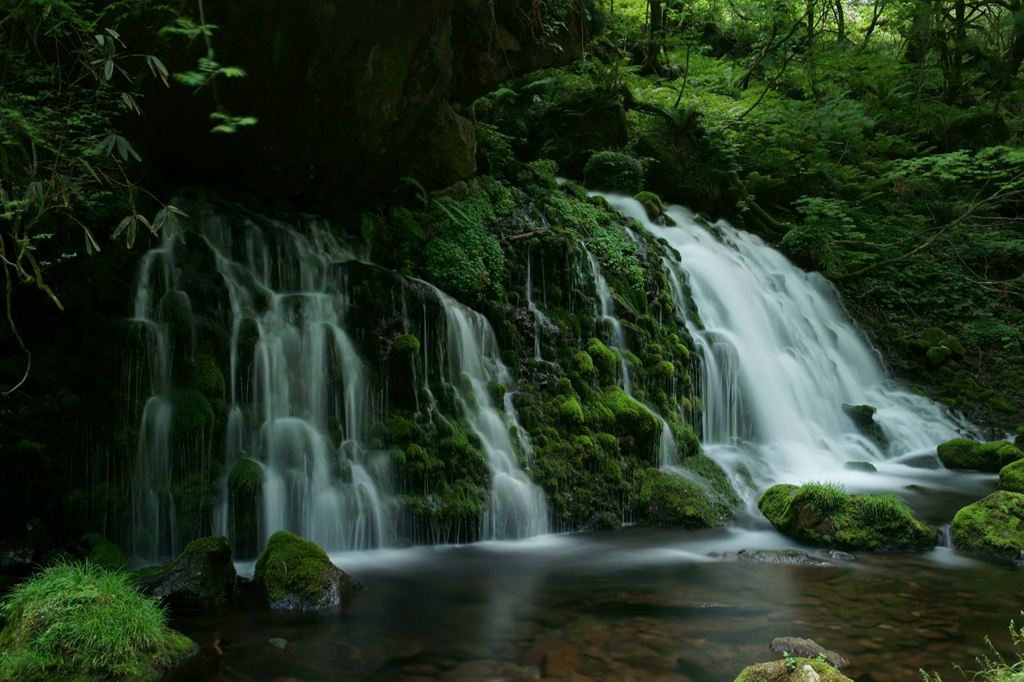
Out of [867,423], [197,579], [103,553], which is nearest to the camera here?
[197,579]

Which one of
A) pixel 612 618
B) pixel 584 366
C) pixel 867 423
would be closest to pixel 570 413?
pixel 584 366

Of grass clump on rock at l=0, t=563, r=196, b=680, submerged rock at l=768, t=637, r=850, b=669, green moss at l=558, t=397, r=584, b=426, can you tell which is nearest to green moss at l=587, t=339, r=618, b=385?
green moss at l=558, t=397, r=584, b=426

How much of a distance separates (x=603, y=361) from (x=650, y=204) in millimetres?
6123

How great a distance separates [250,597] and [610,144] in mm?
13558

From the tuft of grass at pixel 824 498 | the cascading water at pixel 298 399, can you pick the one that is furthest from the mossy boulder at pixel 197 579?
the tuft of grass at pixel 824 498

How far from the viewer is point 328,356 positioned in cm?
879

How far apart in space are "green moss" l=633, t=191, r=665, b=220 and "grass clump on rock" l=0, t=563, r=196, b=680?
12.5 meters

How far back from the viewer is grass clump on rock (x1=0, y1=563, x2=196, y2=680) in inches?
183

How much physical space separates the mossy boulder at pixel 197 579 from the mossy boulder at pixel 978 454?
11.0 metres

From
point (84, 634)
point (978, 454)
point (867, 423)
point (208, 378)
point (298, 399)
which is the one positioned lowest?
point (84, 634)

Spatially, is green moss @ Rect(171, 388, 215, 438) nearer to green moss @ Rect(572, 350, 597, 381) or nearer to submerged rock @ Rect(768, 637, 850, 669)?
green moss @ Rect(572, 350, 597, 381)

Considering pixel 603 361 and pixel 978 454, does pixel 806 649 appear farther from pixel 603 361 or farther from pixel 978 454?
pixel 978 454

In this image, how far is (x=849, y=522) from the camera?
27.0 feet

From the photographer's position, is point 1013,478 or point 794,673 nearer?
point 794,673
